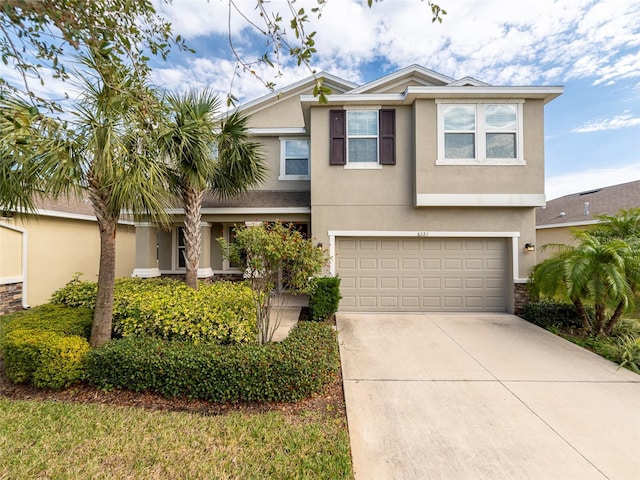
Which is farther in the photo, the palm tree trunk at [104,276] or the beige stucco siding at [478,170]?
the beige stucco siding at [478,170]

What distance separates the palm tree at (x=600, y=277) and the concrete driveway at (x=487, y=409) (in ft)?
3.72

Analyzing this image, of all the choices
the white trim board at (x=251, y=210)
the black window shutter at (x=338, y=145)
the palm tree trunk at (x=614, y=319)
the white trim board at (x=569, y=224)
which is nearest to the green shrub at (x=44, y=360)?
the white trim board at (x=251, y=210)

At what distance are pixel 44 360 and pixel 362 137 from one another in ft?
27.2

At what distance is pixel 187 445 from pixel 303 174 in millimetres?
8797

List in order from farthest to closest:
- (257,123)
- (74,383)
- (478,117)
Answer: (257,123)
(478,117)
(74,383)

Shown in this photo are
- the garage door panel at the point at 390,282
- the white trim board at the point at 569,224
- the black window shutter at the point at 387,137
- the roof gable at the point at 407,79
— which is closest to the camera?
the black window shutter at the point at 387,137

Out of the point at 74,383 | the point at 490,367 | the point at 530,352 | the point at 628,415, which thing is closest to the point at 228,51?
the point at 74,383

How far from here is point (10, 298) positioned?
7.84 metres

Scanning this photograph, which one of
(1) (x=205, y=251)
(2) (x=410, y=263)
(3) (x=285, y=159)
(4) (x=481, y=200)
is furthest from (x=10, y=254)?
(4) (x=481, y=200)

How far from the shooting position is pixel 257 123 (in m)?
12.0

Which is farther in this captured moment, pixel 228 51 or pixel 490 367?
pixel 490 367

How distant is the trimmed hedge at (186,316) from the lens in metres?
4.71

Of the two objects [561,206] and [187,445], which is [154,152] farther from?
[561,206]

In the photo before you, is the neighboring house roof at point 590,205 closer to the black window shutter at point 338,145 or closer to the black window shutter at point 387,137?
the black window shutter at point 387,137
